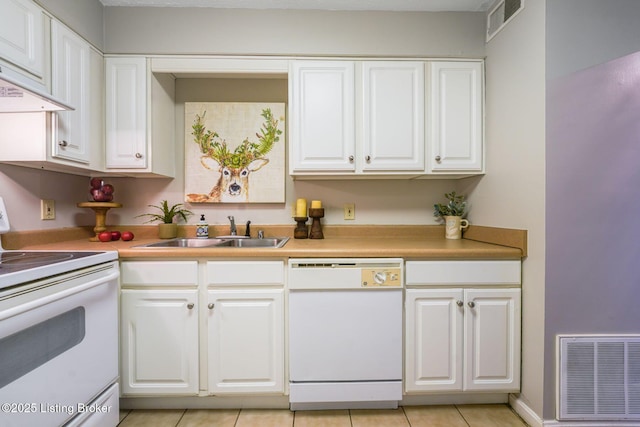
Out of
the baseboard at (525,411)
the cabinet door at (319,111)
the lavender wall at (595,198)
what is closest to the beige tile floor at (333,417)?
the baseboard at (525,411)

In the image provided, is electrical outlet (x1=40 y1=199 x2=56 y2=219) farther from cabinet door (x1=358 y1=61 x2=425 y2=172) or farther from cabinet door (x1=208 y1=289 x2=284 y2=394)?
cabinet door (x1=358 y1=61 x2=425 y2=172)

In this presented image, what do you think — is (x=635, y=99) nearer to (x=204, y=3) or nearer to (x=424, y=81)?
(x=424, y=81)

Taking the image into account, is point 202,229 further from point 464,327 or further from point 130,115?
point 464,327

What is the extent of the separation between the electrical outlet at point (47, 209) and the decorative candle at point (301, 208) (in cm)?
148

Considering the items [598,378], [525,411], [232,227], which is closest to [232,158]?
[232,227]

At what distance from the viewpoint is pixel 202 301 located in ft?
5.26

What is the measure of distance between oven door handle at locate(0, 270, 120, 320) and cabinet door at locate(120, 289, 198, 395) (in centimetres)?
24

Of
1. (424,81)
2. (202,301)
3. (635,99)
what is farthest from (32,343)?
(635,99)

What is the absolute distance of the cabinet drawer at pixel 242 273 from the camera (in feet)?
5.22

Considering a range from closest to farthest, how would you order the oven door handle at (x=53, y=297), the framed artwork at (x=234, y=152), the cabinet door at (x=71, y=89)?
1. the oven door handle at (x=53, y=297)
2. the cabinet door at (x=71, y=89)
3. the framed artwork at (x=234, y=152)

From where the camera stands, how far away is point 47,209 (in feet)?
5.91

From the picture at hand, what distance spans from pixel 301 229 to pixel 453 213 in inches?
41.9

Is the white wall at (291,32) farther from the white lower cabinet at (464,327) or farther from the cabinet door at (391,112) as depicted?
the white lower cabinet at (464,327)

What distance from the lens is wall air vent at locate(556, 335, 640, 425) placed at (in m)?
1.46
